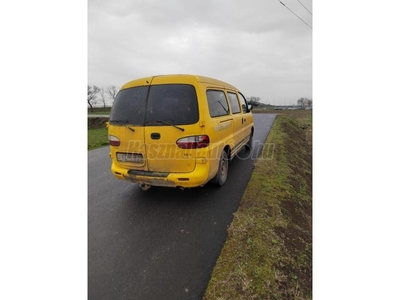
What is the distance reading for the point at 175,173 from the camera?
3.31m

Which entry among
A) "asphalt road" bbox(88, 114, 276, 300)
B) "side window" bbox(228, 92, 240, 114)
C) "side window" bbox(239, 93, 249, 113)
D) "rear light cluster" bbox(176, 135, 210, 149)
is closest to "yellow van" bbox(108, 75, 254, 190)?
"rear light cluster" bbox(176, 135, 210, 149)

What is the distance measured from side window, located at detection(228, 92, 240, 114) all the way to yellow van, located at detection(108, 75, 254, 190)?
1341 mm

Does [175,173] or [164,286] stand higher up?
[175,173]

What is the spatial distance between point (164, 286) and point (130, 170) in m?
2.01

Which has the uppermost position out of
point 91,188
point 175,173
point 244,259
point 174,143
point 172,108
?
point 172,108

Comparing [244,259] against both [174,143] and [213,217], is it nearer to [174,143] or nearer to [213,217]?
[213,217]

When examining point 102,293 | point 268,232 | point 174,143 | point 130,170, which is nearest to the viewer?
point 102,293

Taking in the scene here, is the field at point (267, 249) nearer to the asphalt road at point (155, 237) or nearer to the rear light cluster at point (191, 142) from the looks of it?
the asphalt road at point (155, 237)

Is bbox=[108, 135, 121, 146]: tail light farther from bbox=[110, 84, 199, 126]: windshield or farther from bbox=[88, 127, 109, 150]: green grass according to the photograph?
bbox=[88, 127, 109, 150]: green grass

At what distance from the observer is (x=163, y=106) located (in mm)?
3199

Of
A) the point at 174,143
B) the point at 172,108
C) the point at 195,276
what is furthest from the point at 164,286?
the point at 172,108

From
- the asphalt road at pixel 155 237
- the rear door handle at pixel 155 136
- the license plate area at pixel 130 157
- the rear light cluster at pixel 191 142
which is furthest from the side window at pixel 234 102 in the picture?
the license plate area at pixel 130 157

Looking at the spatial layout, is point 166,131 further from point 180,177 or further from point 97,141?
point 97,141

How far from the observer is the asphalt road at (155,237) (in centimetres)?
211
